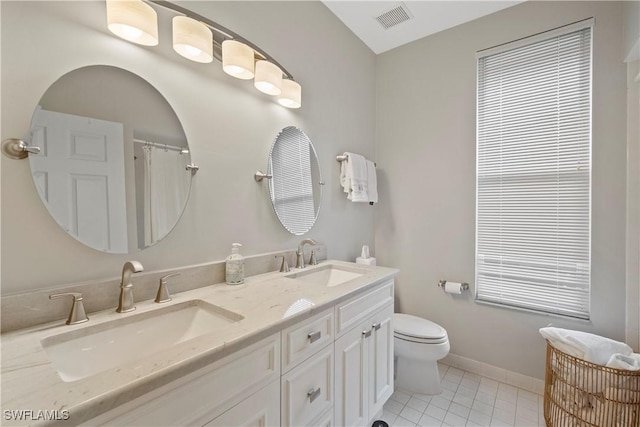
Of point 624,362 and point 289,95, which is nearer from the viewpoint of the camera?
point 624,362

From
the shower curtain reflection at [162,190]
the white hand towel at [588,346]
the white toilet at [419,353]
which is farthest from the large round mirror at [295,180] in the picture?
the white hand towel at [588,346]

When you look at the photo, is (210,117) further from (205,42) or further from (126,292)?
(126,292)

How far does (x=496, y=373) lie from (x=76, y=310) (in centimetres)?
257

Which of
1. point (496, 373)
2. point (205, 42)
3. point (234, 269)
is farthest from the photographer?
point (496, 373)

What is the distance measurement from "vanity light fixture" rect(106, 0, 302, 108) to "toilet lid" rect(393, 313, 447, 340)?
5.47ft

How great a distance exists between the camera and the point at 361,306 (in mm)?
1358

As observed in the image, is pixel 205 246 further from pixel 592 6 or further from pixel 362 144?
pixel 592 6

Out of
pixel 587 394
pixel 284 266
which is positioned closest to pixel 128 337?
pixel 284 266

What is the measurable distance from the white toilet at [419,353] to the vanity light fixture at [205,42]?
5.56ft

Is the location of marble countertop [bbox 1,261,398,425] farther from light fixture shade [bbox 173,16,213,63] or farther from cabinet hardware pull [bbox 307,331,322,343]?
light fixture shade [bbox 173,16,213,63]

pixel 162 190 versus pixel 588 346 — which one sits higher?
pixel 162 190

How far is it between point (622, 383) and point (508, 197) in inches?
46.2

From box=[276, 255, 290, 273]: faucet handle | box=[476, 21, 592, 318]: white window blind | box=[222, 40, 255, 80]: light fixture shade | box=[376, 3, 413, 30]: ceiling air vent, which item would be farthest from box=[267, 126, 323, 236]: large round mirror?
box=[476, 21, 592, 318]: white window blind

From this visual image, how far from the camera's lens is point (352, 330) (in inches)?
51.1
